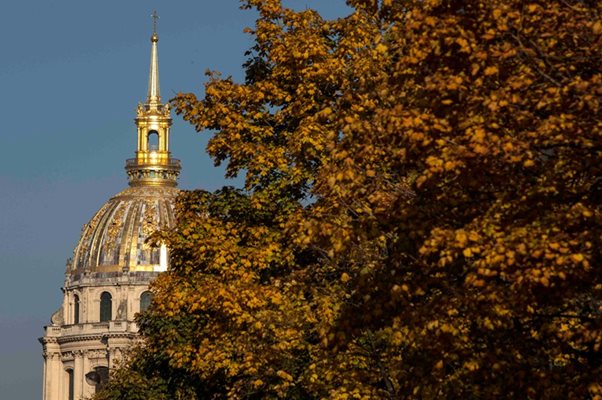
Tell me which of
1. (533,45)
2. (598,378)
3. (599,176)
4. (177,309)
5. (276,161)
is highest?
(276,161)

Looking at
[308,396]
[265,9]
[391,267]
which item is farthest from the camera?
[265,9]

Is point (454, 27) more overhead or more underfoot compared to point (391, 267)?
more overhead

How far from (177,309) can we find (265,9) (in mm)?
7221

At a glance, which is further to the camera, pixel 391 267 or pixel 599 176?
pixel 391 267

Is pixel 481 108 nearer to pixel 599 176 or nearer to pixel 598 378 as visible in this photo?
pixel 599 176

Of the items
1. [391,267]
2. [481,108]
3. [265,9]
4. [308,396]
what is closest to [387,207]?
[391,267]

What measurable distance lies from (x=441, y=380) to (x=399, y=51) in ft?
15.2

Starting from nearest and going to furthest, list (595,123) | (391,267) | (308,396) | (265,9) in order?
1. (595,123)
2. (391,267)
3. (308,396)
4. (265,9)

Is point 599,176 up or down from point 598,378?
up

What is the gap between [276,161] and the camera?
46938 mm

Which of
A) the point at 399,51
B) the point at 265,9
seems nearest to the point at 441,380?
the point at 399,51

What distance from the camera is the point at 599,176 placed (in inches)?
1083

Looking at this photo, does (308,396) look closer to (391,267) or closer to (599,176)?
(391,267)

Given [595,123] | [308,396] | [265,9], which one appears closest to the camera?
[595,123]
